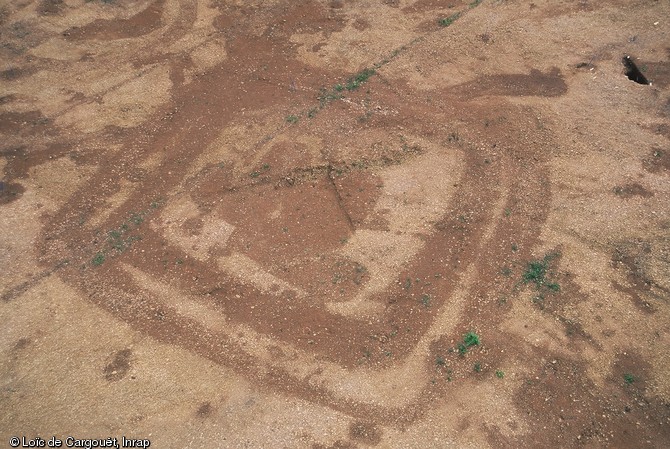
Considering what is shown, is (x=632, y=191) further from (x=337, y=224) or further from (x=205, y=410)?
(x=205, y=410)

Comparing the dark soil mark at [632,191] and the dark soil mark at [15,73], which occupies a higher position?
the dark soil mark at [632,191]

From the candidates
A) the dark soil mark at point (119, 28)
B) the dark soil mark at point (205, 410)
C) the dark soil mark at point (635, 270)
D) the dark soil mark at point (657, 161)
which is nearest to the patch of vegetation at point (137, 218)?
the dark soil mark at point (205, 410)

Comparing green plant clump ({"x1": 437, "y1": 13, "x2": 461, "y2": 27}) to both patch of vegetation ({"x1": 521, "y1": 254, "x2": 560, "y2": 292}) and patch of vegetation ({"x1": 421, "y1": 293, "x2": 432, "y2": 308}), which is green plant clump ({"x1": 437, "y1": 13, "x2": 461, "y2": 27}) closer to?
patch of vegetation ({"x1": 521, "y1": 254, "x2": 560, "y2": 292})

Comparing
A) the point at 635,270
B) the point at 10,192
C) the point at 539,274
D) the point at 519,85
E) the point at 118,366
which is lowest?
the point at 118,366

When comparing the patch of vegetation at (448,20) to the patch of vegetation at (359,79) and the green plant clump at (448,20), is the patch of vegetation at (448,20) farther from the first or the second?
the patch of vegetation at (359,79)

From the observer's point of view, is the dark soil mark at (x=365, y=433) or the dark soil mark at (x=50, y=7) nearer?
the dark soil mark at (x=365, y=433)

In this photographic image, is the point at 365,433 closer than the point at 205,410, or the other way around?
the point at 365,433

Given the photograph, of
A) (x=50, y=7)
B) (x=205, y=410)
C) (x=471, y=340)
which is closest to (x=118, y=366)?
(x=205, y=410)
